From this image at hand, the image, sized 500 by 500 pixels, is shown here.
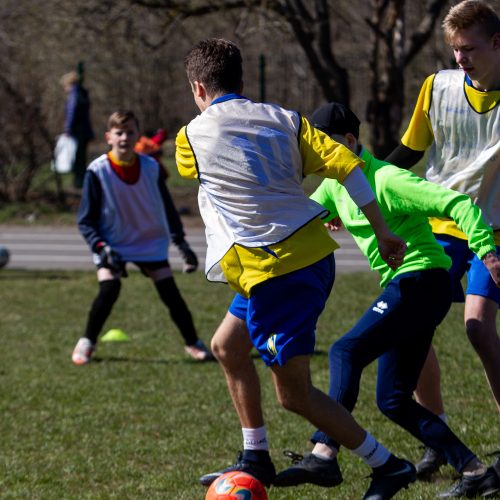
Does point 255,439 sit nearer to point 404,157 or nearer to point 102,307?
point 404,157

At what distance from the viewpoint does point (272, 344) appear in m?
4.35

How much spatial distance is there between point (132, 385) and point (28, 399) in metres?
0.80

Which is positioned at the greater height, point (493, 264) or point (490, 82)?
point (490, 82)

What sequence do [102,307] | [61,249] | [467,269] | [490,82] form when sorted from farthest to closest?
[61,249], [102,307], [467,269], [490,82]

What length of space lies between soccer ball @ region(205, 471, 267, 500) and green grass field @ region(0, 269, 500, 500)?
0.49 metres

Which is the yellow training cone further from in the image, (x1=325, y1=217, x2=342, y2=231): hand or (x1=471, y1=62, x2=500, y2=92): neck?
(x1=471, y1=62, x2=500, y2=92): neck

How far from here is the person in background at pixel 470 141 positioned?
4.83 m

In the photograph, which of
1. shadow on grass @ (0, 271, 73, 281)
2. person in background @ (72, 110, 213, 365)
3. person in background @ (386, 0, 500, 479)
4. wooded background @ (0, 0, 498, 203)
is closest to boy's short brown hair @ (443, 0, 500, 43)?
person in background @ (386, 0, 500, 479)

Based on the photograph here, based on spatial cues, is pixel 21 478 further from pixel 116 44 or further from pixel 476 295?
pixel 116 44

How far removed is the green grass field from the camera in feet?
17.8

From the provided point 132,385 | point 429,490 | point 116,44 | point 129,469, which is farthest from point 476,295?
point 116,44

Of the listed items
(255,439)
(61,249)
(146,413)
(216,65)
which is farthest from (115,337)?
(61,249)

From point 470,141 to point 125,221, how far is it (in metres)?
4.25

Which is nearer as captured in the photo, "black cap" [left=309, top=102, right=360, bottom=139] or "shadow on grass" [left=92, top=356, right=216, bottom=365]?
"black cap" [left=309, top=102, right=360, bottom=139]
